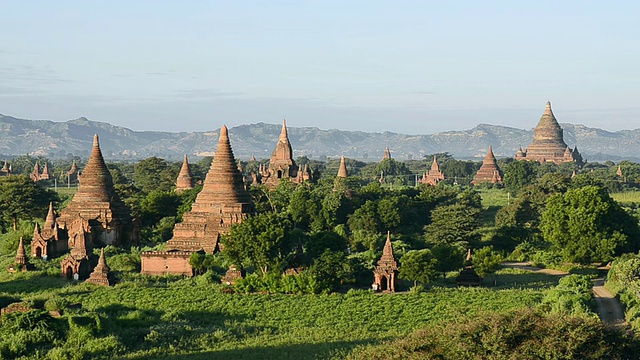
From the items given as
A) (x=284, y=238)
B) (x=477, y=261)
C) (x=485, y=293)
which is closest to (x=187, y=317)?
(x=284, y=238)

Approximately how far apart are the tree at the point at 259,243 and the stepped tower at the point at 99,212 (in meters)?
11.5

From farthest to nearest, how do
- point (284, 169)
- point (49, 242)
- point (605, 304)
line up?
1. point (284, 169)
2. point (49, 242)
3. point (605, 304)

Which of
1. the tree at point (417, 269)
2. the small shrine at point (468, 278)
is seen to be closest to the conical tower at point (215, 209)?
the tree at point (417, 269)

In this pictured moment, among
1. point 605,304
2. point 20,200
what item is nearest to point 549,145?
point 20,200

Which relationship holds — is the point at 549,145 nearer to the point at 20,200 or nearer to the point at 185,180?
the point at 185,180

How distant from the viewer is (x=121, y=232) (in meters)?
54.2

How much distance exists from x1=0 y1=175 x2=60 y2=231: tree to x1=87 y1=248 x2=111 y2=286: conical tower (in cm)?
2276

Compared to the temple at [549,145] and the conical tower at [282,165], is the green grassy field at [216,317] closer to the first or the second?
the conical tower at [282,165]

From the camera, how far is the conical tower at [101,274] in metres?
42.9

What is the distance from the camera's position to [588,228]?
171 feet

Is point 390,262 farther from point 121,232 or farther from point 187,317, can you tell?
point 121,232

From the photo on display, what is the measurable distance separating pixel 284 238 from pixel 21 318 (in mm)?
16001

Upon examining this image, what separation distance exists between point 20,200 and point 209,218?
63.4ft

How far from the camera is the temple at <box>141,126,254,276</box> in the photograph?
4659 cm
